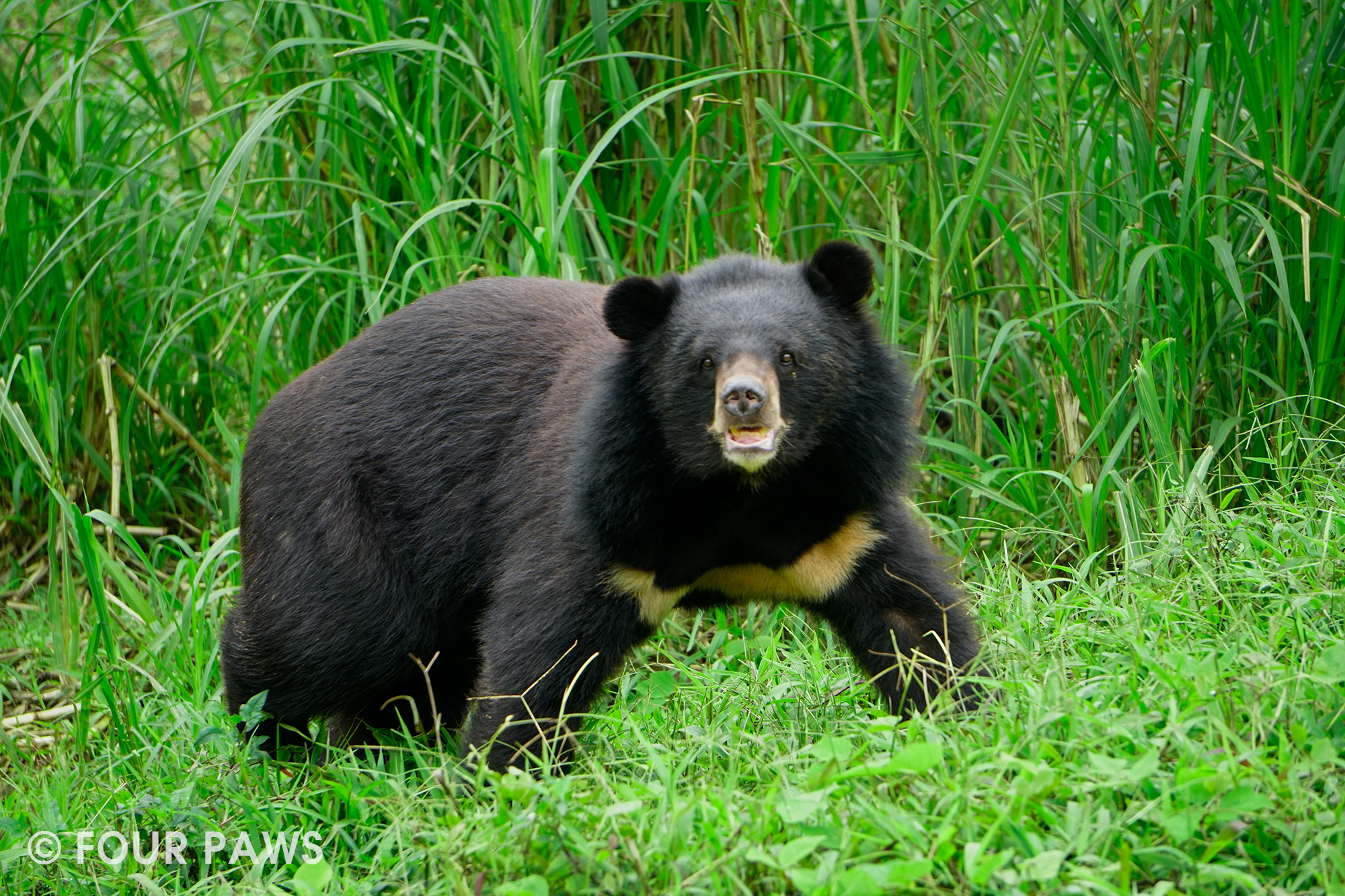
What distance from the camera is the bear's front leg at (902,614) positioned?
9.45 feet

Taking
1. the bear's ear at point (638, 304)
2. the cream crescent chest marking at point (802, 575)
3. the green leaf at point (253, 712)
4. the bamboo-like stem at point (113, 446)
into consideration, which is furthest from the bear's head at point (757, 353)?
the bamboo-like stem at point (113, 446)

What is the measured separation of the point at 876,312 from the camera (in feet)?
12.2

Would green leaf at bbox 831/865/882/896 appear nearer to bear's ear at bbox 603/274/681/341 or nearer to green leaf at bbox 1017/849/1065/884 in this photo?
green leaf at bbox 1017/849/1065/884

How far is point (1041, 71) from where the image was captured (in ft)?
15.4

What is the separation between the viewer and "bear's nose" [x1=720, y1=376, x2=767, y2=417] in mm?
2676

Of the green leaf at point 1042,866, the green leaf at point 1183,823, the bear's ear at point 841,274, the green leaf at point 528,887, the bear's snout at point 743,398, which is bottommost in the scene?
the green leaf at point 528,887

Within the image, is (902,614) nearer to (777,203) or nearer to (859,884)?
(859,884)

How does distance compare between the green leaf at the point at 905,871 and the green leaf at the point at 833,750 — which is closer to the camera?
the green leaf at the point at 905,871

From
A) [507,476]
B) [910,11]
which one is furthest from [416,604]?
[910,11]

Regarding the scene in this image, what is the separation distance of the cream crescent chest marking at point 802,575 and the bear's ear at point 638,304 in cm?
53

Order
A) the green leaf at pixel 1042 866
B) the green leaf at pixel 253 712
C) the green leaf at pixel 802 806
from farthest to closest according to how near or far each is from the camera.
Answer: the green leaf at pixel 253 712 < the green leaf at pixel 802 806 < the green leaf at pixel 1042 866

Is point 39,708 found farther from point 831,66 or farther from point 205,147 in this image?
point 205,147

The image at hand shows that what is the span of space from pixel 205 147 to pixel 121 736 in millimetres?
5175

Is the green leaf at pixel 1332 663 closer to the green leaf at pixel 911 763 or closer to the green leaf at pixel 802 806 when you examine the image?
the green leaf at pixel 911 763
